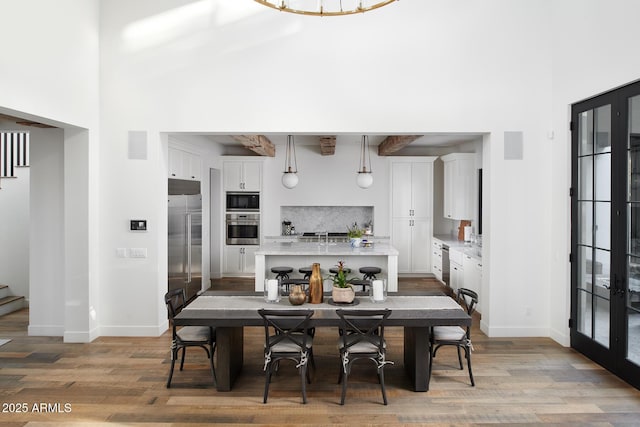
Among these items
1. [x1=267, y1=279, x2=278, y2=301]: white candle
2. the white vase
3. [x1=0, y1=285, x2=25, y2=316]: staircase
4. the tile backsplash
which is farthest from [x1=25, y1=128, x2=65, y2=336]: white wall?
the tile backsplash

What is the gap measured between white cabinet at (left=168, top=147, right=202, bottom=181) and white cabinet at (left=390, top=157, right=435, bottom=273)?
398 cm

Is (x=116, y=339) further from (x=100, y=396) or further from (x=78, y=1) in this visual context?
(x=78, y=1)

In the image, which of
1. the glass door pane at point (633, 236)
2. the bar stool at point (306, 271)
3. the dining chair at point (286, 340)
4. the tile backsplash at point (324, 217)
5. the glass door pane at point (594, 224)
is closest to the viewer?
the dining chair at point (286, 340)

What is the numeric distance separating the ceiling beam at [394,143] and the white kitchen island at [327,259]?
5.68ft

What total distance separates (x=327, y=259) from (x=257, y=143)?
2.13 meters

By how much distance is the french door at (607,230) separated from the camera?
373 cm

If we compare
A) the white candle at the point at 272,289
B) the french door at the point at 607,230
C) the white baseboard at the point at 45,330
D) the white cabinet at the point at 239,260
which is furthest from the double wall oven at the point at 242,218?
the french door at the point at 607,230

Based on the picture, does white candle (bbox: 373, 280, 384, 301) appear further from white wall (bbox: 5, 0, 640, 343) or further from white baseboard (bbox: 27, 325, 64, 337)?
white baseboard (bbox: 27, 325, 64, 337)

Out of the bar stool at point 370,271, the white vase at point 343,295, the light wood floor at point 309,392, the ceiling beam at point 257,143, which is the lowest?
the light wood floor at point 309,392

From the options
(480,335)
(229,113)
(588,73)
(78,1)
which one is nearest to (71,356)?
(229,113)

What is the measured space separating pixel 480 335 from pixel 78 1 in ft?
19.6

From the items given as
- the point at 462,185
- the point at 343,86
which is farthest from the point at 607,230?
the point at 462,185

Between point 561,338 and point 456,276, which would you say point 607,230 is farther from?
point 456,276

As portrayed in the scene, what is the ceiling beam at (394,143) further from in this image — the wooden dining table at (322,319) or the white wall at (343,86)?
the wooden dining table at (322,319)
